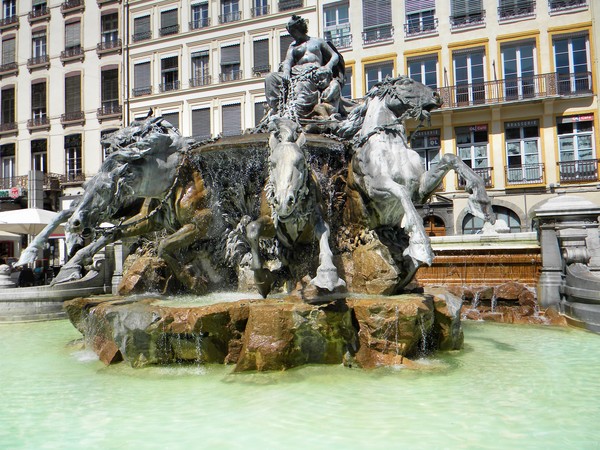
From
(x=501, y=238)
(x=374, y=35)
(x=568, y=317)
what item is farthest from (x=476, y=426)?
(x=374, y=35)

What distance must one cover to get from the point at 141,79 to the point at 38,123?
8.51 meters

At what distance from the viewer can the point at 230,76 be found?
3192cm

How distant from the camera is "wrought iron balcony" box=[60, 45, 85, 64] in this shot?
3553cm

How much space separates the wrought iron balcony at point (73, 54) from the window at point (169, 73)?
6.44 meters

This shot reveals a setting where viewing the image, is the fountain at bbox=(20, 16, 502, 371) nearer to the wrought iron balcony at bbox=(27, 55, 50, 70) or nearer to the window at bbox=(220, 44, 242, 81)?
the window at bbox=(220, 44, 242, 81)

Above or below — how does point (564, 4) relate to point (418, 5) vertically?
below

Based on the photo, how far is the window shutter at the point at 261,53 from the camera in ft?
103

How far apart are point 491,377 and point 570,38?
26.1 meters

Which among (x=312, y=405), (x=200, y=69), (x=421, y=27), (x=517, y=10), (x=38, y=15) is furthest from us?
(x=38, y=15)

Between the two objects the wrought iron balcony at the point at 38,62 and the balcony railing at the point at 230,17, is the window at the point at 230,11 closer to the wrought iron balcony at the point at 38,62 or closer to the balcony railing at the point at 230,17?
the balcony railing at the point at 230,17

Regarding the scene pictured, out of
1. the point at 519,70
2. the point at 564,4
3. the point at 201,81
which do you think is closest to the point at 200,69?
the point at 201,81

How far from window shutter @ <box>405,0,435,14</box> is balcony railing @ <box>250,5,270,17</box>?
8786 mm

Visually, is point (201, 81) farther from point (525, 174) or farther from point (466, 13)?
point (525, 174)

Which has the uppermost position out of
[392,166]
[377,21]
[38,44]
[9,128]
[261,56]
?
[38,44]
